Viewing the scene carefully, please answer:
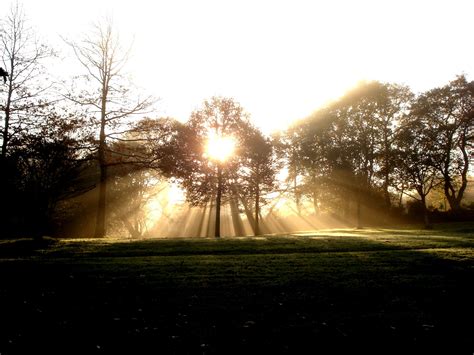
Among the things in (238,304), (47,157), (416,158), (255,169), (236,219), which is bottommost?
(238,304)

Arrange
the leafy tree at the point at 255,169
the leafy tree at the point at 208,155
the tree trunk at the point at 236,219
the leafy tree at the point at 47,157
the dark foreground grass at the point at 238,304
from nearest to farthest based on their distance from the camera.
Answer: the dark foreground grass at the point at 238,304 → the leafy tree at the point at 47,157 → the leafy tree at the point at 208,155 → the leafy tree at the point at 255,169 → the tree trunk at the point at 236,219

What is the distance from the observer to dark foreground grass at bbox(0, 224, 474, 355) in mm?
6238

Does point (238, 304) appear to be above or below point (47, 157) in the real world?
below

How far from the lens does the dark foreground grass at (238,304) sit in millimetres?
6238

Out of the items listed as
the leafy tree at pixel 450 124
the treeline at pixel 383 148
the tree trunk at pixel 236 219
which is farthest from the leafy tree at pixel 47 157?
the leafy tree at pixel 450 124

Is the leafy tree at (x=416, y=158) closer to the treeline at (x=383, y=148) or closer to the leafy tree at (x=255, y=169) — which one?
the treeline at (x=383, y=148)

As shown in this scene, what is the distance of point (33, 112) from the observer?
23.5 meters

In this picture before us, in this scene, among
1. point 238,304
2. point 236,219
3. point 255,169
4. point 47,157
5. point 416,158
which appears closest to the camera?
point 238,304

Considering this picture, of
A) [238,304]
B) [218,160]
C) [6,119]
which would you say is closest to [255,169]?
[218,160]

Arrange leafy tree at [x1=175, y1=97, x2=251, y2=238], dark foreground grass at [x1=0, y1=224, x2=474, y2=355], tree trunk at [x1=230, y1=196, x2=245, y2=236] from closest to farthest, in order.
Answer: dark foreground grass at [x1=0, y1=224, x2=474, y2=355] < leafy tree at [x1=175, y1=97, x2=251, y2=238] < tree trunk at [x1=230, y1=196, x2=245, y2=236]

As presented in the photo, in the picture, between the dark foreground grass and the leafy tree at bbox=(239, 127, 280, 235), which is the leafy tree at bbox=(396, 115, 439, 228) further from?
the dark foreground grass

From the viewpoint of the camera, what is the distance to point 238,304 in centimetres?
827

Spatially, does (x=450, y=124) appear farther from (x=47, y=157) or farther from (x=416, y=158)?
(x=47, y=157)

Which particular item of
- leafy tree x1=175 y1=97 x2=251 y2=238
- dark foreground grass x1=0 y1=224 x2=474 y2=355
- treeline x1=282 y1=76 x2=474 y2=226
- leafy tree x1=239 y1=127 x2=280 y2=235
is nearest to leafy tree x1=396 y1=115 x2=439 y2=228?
→ treeline x1=282 y1=76 x2=474 y2=226
